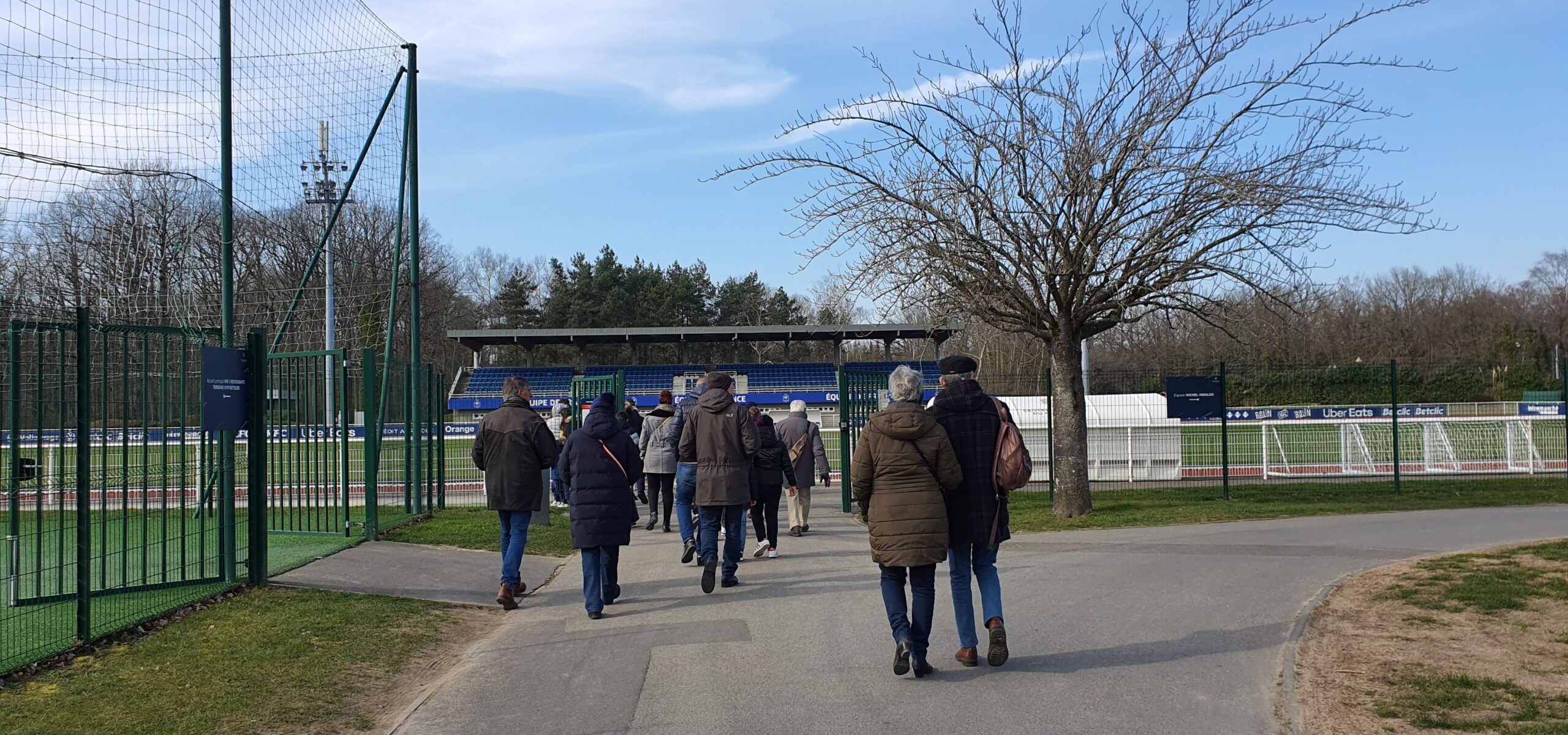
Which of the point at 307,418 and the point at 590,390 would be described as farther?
the point at 590,390

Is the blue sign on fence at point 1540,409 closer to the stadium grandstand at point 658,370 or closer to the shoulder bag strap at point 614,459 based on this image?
the stadium grandstand at point 658,370

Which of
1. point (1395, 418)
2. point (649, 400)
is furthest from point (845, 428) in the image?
point (649, 400)

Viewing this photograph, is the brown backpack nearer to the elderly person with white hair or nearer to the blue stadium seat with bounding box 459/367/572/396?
the elderly person with white hair

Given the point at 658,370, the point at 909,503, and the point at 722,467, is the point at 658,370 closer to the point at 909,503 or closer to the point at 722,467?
the point at 722,467

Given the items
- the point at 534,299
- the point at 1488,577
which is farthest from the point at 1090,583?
the point at 534,299

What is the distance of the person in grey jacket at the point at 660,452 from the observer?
13.9 meters

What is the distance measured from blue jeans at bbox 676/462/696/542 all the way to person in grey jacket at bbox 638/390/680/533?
7.17 ft

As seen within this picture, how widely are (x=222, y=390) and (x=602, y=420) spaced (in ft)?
9.78

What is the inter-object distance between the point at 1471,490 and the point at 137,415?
20.0 metres

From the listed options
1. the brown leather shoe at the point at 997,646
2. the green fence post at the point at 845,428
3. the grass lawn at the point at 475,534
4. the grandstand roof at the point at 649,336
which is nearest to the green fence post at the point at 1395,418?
the green fence post at the point at 845,428

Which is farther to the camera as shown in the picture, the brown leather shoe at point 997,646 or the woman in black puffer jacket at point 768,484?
the woman in black puffer jacket at point 768,484

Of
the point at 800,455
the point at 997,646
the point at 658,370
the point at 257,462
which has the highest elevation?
the point at 658,370

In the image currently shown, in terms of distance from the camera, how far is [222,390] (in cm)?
888

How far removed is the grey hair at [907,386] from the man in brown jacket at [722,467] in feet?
11.5
